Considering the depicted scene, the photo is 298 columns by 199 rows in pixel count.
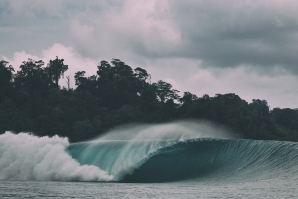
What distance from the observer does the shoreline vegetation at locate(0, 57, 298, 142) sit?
76875 mm

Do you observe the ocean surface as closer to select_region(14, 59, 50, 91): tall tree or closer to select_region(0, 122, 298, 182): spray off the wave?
select_region(0, 122, 298, 182): spray off the wave

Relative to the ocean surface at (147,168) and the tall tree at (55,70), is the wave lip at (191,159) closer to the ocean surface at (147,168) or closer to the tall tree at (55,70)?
the ocean surface at (147,168)

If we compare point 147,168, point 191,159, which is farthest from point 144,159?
point 191,159

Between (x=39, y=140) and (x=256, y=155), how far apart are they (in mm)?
16247

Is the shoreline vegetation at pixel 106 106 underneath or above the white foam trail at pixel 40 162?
above

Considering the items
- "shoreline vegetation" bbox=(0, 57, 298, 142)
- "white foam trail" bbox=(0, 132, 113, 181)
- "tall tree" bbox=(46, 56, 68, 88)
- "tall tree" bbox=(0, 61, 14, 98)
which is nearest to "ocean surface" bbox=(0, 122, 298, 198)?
"white foam trail" bbox=(0, 132, 113, 181)

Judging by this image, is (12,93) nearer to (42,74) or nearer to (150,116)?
(42,74)

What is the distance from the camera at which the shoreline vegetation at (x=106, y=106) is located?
76.9m

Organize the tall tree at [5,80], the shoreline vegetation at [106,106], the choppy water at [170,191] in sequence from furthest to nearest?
the tall tree at [5,80] < the shoreline vegetation at [106,106] < the choppy water at [170,191]

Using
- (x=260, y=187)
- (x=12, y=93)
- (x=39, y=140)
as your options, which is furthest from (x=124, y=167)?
(x=12, y=93)

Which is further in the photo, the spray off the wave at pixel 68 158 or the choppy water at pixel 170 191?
the spray off the wave at pixel 68 158

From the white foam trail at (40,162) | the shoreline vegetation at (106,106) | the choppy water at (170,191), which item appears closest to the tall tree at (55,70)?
the shoreline vegetation at (106,106)

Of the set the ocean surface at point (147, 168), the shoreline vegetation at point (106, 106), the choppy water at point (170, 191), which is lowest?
the choppy water at point (170, 191)

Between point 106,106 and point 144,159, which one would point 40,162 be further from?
point 106,106
